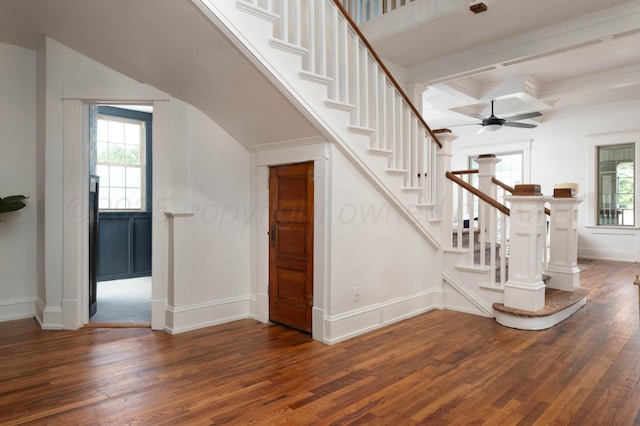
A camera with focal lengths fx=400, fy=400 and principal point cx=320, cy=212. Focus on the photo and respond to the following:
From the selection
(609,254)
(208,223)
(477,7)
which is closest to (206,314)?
(208,223)

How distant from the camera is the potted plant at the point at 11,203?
3.84 meters

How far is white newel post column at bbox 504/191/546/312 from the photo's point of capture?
381cm

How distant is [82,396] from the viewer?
2.45 metres

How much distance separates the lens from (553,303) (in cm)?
407

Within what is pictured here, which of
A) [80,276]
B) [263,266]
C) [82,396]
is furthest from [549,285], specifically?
[80,276]

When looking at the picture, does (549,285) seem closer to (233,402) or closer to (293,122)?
(293,122)

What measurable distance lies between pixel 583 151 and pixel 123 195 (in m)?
9.07

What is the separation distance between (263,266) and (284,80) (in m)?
1.93

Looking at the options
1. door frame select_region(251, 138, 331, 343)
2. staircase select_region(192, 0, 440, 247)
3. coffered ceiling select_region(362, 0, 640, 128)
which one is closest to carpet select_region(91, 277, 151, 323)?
door frame select_region(251, 138, 331, 343)

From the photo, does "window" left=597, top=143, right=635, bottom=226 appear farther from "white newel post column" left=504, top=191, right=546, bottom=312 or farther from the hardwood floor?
"white newel post column" left=504, top=191, right=546, bottom=312

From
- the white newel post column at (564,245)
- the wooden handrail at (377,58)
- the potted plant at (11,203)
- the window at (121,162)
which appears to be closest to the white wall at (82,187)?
the potted plant at (11,203)

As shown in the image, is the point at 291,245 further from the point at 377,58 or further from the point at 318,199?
the point at 377,58

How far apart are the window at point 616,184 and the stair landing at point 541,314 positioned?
5.06 meters

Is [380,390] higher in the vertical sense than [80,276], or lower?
lower
